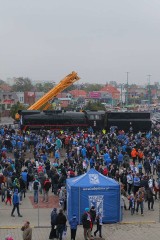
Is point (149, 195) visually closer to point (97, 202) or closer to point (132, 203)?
point (132, 203)

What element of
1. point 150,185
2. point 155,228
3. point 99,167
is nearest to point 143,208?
point 150,185

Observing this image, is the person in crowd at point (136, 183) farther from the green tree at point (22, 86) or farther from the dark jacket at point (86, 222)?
the green tree at point (22, 86)

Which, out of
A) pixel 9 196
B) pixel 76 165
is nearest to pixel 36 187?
pixel 9 196

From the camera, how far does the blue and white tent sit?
18.0 meters

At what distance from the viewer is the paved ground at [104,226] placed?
1675 centimetres

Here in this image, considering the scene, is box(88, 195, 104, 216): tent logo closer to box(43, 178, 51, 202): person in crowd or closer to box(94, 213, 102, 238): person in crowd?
box(94, 213, 102, 238): person in crowd

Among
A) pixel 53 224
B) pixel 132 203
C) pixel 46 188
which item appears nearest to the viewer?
pixel 53 224

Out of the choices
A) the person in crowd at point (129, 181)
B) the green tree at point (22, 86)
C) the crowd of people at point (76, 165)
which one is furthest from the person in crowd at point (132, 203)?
the green tree at point (22, 86)

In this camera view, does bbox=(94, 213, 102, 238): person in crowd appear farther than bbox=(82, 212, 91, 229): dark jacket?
Yes

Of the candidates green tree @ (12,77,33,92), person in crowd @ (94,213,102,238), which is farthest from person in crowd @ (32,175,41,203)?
green tree @ (12,77,33,92)

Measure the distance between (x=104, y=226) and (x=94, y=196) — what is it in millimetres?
1247

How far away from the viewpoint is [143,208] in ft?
67.1

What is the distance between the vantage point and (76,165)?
26.8 meters

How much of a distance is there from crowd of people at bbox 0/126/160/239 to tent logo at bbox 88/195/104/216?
45.8 inches
